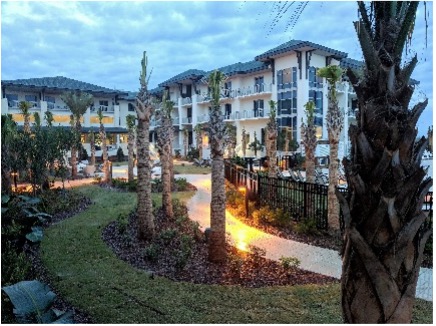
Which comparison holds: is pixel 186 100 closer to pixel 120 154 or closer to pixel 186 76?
pixel 186 76

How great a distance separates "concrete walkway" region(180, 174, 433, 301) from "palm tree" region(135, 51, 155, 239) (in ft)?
7.16

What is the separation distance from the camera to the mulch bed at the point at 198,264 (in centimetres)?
664

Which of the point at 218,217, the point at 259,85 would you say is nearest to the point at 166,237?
the point at 218,217

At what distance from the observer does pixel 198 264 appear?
748cm

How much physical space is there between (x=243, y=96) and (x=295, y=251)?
28.9m

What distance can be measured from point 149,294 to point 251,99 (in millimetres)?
32311

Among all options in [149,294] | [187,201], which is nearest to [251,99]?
[187,201]

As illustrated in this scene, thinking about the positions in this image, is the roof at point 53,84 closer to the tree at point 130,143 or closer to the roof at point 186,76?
the roof at point 186,76

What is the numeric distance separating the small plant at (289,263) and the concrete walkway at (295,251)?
0.22m

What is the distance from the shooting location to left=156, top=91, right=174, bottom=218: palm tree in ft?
38.4

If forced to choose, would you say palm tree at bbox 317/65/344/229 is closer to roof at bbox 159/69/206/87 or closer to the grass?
the grass

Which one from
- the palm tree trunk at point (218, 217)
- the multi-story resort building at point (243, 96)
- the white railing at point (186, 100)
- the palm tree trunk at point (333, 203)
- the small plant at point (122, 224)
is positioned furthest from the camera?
the white railing at point (186, 100)

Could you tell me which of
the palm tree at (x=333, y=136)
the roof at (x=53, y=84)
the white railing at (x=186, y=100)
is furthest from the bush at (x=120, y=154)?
the palm tree at (x=333, y=136)

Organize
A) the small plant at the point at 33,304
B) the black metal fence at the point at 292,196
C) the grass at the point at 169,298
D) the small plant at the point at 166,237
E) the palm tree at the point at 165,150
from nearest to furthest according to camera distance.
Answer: the small plant at the point at 33,304 → the grass at the point at 169,298 → the small plant at the point at 166,237 → the black metal fence at the point at 292,196 → the palm tree at the point at 165,150
